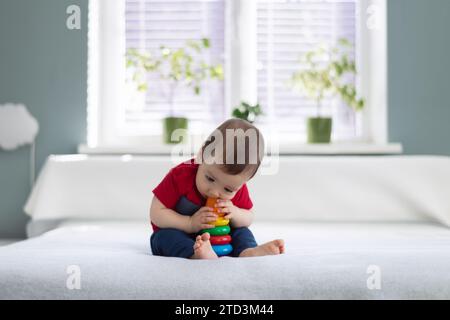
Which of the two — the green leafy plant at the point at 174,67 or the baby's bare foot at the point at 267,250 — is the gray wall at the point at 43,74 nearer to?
the green leafy plant at the point at 174,67

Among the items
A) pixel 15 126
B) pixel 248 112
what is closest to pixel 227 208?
pixel 248 112

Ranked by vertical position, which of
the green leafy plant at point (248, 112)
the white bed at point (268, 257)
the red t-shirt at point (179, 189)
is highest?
the green leafy plant at point (248, 112)

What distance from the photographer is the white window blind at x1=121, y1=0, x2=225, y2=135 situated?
2514 mm

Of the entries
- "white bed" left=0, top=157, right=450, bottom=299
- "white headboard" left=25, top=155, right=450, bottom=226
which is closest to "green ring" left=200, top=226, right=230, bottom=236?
"white bed" left=0, top=157, right=450, bottom=299

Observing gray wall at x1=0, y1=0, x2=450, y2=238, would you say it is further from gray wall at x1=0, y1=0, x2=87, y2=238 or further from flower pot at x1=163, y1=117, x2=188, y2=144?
flower pot at x1=163, y1=117, x2=188, y2=144

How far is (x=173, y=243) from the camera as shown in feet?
3.67

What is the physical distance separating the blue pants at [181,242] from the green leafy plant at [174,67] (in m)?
1.34

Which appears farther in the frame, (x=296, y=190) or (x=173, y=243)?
(x=296, y=190)

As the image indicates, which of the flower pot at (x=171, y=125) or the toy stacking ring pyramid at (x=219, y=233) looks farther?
the flower pot at (x=171, y=125)

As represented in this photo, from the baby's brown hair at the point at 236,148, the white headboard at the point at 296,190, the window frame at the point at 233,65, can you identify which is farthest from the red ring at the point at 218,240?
the window frame at the point at 233,65

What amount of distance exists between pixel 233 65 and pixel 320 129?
1.65ft

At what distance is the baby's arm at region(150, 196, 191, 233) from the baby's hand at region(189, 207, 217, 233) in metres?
0.02

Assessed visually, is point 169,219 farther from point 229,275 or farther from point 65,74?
point 65,74

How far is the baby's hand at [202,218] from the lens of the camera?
1103 mm
